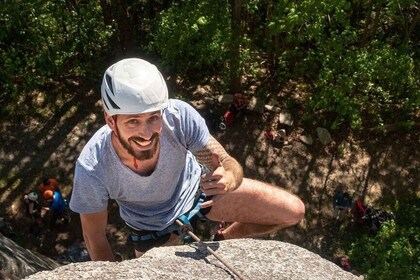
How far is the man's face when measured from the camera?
11.3ft

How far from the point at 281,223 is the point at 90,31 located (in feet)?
26.7

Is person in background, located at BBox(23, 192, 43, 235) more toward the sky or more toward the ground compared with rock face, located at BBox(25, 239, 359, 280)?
more toward the ground

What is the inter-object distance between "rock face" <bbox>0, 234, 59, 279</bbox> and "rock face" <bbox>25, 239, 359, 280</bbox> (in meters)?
2.75

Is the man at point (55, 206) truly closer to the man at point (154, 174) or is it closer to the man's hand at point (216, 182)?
the man at point (154, 174)

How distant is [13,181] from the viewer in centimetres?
1139

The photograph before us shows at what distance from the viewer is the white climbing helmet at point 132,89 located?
3344mm

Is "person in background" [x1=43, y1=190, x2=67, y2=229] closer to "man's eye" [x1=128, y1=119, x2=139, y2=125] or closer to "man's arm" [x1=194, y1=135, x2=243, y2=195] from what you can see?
"man's arm" [x1=194, y1=135, x2=243, y2=195]

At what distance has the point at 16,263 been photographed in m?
5.94

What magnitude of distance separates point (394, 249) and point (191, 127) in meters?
6.33

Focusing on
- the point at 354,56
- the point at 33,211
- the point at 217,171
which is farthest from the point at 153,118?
the point at 33,211

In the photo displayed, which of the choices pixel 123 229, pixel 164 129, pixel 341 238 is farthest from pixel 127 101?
pixel 341 238

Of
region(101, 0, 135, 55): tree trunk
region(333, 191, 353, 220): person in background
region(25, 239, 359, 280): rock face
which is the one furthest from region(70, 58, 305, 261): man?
region(101, 0, 135, 55): tree trunk

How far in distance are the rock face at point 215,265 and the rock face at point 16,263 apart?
2746 millimetres

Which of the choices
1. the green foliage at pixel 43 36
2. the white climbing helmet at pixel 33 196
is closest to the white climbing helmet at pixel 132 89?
the white climbing helmet at pixel 33 196
